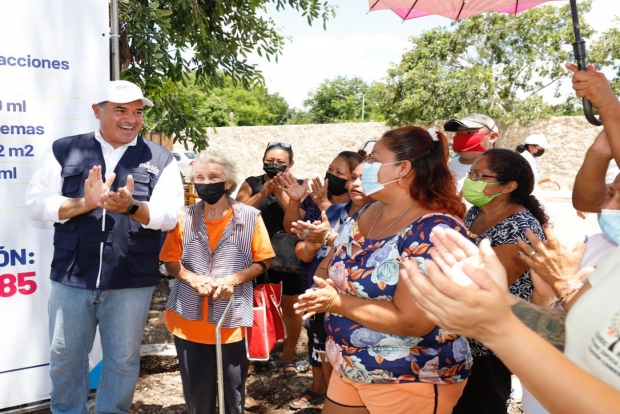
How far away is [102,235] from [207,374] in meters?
1.02

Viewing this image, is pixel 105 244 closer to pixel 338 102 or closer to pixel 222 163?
pixel 222 163

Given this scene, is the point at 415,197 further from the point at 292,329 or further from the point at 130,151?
the point at 292,329

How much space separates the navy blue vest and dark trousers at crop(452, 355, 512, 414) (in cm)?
189

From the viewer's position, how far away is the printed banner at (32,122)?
3217 mm

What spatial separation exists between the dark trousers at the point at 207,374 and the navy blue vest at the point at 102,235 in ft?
1.58

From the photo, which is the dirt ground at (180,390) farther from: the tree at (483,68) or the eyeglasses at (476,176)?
the tree at (483,68)

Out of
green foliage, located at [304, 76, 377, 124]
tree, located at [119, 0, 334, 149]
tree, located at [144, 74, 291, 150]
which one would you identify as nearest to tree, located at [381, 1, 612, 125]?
tree, located at [144, 74, 291, 150]

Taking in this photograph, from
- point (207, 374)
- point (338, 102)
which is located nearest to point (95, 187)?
point (207, 374)

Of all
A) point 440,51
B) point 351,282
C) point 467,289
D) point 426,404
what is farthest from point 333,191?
point 440,51

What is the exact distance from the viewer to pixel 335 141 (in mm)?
23234

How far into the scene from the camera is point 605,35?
19172mm

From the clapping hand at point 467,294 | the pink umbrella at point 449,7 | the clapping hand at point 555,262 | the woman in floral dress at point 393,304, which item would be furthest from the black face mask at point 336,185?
the clapping hand at point 467,294

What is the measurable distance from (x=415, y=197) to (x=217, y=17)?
419 centimetres

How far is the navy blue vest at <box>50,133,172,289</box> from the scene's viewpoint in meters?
2.88
